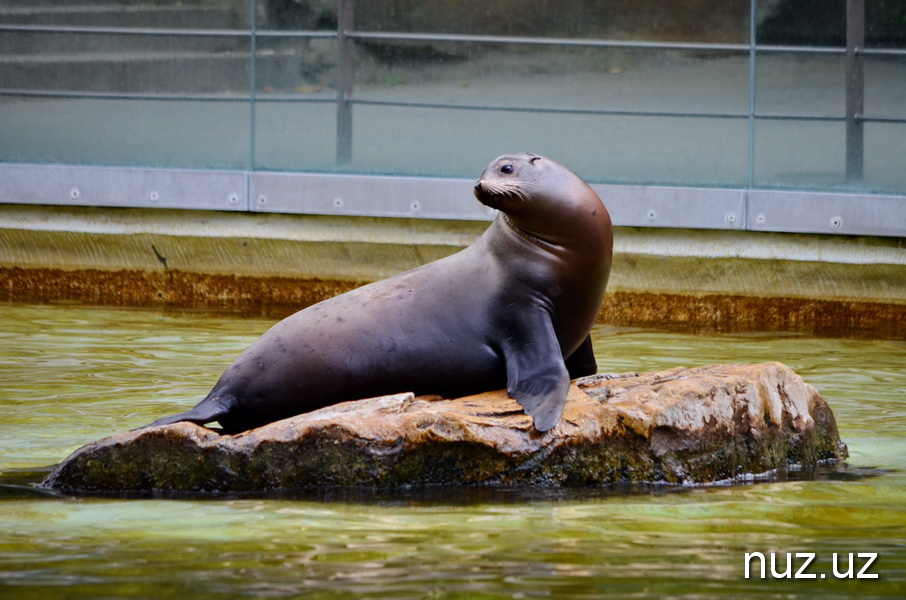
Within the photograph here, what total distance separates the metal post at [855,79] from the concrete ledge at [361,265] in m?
0.86

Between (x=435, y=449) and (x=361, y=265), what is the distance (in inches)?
222

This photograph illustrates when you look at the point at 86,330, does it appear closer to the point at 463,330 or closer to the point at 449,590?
the point at 463,330

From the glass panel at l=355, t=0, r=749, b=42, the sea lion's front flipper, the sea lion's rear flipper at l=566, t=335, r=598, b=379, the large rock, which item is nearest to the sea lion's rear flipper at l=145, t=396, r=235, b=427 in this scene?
the large rock

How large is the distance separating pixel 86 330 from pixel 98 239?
1735 millimetres

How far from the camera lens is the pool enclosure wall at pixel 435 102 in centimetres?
998

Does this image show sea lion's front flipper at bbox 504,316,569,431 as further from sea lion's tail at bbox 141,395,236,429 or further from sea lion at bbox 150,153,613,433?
sea lion's tail at bbox 141,395,236,429

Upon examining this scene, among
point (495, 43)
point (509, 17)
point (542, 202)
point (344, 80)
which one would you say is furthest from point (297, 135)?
point (542, 202)

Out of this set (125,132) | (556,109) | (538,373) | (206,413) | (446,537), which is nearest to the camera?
(446,537)

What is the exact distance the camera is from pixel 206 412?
5.06 metres

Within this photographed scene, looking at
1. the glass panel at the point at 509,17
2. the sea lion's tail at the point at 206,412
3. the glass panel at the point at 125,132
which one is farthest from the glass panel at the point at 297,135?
the sea lion's tail at the point at 206,412

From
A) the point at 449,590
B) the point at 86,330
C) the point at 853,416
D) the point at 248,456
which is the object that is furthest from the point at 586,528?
the point at 86,330

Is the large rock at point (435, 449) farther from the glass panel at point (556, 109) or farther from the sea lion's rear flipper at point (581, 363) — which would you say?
the glass panel at point (556, 109)

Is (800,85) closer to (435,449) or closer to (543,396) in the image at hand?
(543,396)

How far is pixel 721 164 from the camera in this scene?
10148 mm
